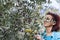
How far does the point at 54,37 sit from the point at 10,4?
538 millimetres

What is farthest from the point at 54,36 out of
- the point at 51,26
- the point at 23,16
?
the point at 23,16

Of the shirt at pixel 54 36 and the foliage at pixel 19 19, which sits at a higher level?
the foliage at pixel 19 19

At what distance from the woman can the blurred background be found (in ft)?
0.15

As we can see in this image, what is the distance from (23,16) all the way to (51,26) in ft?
0.98

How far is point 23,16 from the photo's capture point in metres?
2.11

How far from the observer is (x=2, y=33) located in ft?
6.36

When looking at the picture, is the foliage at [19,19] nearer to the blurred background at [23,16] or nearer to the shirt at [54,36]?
the blurred background at [23,16]

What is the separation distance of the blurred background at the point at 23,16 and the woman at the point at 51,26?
0.15 feet

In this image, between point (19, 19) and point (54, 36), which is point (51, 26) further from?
point (19, 19)

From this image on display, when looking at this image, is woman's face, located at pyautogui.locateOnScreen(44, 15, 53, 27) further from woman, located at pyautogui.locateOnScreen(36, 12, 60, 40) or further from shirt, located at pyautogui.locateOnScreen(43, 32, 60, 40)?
shirt, located at pyautogui.locateOnScreen(43, 32, 60, 40)

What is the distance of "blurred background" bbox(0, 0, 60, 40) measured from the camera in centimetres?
196

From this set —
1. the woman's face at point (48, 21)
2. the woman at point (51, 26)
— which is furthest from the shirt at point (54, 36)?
the woman's face at point (48, 21)

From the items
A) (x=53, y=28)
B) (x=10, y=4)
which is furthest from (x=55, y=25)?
(x=10, y=4)

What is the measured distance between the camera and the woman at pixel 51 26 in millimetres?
2043
